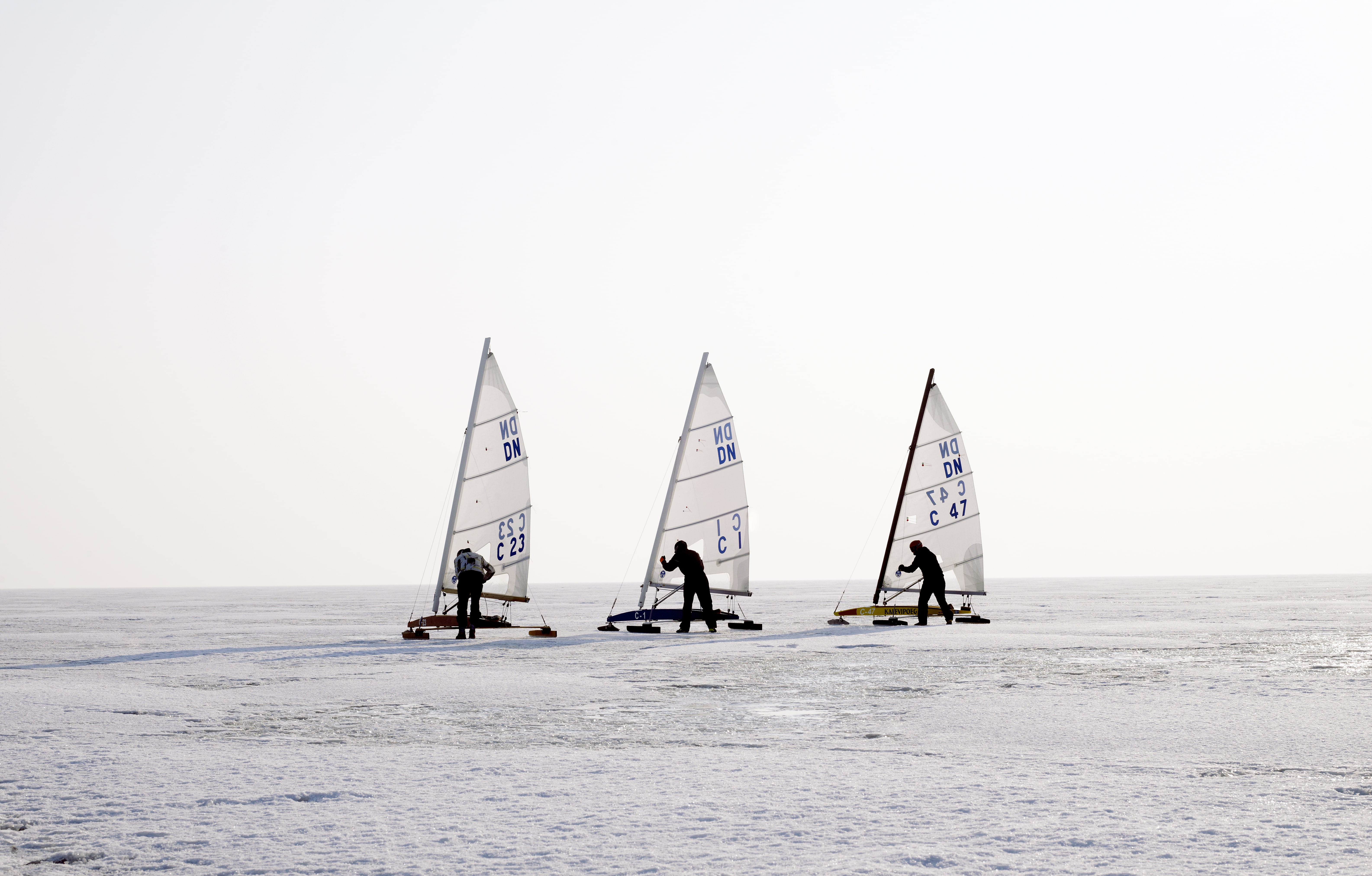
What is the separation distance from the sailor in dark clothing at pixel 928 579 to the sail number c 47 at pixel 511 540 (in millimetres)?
7219

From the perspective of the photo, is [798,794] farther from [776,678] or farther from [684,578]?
[684,578]

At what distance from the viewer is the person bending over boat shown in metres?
19.4

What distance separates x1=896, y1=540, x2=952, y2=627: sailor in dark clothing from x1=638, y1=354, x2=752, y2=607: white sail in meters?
3.30

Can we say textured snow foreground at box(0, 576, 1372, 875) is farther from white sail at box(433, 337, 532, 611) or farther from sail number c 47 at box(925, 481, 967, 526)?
sail number c 47 at box(925, 481, 967, 526)

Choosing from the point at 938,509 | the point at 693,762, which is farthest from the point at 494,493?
the point at 693,762

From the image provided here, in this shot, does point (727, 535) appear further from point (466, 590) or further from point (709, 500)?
point (466, 590)

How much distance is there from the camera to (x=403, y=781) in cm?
643

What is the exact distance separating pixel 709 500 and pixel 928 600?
15.4ft

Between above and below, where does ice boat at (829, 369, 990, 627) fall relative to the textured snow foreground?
above

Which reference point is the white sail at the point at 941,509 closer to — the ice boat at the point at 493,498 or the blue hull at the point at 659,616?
the blue hull at the point at 659,616

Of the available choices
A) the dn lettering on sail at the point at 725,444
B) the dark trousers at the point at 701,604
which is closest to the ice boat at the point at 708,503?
the dn lettering on sail at the point at 725,444

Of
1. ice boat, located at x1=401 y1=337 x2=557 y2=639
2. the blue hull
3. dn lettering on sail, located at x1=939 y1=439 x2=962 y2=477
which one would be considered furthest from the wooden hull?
ice boat, located at x1=401 y1=337 x2=557 y2=639

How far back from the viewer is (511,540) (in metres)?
22.2

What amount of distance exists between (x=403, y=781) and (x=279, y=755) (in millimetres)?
1262
